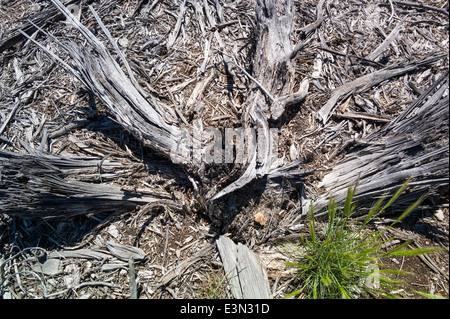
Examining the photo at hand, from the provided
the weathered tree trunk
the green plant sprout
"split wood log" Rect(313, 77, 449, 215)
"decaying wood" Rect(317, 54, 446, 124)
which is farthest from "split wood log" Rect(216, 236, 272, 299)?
"decaying wood" Rect(317, 54, 446, 124)

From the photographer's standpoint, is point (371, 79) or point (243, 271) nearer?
point (243, 271)

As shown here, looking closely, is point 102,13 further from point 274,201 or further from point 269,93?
point 274,201

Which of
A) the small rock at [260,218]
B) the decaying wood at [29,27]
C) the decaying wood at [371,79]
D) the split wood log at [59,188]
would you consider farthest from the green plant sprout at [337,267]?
the decaying wood at [29,27]

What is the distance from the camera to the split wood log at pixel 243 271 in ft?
5.42

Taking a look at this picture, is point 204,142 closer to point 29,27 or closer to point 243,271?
point 243,271

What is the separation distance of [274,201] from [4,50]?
2838mm

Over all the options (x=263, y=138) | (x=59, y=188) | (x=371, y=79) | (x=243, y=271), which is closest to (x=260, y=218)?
(x=243, y=271)

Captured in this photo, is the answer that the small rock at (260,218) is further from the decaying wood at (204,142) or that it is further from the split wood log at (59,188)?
the split wood log at (59,188)

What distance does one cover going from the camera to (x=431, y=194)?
171 cm

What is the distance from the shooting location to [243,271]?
1.71 metres

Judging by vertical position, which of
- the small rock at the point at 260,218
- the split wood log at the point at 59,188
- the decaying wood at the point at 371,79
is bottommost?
the small rock at the point at 260,218

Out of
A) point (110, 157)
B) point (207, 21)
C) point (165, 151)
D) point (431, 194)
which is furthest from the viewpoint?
point (207, 21)

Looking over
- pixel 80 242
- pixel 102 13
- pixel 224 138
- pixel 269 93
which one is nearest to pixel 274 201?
pixel 224 138

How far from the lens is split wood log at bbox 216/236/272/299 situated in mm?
1653
